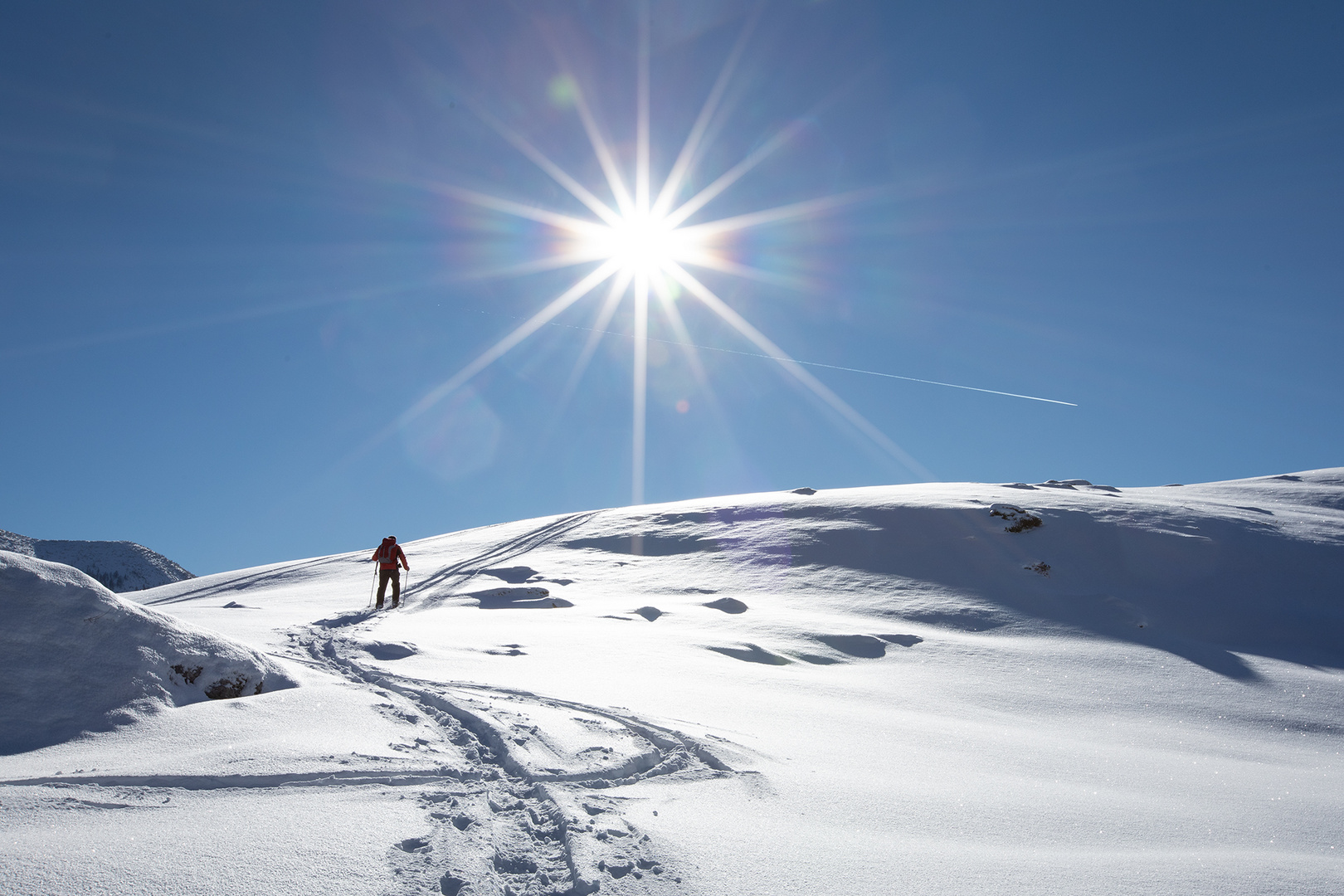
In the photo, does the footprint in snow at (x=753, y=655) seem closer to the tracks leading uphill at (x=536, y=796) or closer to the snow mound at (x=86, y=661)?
the tracks leading uphill at (x=536, y=796)

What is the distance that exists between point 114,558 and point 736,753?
203 metres

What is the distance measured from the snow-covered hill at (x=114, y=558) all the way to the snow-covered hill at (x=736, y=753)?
164525 millimetres

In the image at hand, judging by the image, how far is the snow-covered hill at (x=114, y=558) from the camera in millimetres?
145375

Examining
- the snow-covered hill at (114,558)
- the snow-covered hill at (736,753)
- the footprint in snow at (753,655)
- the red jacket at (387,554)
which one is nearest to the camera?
the snow-covered hill at (736,753)

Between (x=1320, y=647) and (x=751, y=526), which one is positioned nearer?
(x=1320, y=647)

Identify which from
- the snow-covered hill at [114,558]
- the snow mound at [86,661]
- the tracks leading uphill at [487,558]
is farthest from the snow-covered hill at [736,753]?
the snow-covered hill at [114,558]

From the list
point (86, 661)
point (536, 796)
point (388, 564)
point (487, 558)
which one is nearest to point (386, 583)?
point (388, 564)

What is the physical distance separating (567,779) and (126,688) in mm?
3468

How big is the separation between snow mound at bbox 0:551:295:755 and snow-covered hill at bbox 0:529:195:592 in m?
166

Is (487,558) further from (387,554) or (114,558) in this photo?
(114,558)

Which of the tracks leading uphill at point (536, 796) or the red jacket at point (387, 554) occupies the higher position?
the red jacket at point (387, 554)

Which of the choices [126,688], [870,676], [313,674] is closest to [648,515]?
[870,676]

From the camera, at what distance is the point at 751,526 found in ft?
79.4

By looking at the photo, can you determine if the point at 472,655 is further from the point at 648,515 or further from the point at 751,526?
the point at 648,515
